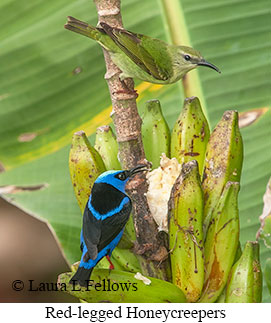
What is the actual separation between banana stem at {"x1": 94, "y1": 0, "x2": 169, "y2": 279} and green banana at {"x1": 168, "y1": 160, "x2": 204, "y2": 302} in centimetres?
4

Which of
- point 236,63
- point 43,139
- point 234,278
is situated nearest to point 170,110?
point 236,63

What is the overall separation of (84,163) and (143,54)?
21cm

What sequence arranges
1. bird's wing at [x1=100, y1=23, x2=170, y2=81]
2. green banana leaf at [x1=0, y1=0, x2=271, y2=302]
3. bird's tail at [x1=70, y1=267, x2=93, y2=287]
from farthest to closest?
green banana leaf at [x1=0, y1=0, x2=271, y2=302] < bird's wing at [x1=100, y1=23, x2=170, y2=81] < bird's tail at [x1=70, y1=267, x2=93, y2=287]

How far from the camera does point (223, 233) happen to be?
67 centimetres

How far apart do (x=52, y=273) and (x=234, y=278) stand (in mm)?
388

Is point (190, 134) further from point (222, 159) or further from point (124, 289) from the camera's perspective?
point (124, 289)

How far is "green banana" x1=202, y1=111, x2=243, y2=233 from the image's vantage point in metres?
0.69

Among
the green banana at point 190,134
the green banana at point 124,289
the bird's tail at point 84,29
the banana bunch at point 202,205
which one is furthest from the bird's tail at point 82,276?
the bird's tail at point 84,29

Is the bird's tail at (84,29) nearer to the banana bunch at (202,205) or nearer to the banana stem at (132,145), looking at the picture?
the banana stem at (132,145)

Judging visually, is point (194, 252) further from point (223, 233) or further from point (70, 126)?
point (70, 126)

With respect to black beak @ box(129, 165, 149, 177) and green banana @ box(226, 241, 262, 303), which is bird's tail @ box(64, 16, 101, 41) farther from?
green banana @ box(226, 241, 262, 303)

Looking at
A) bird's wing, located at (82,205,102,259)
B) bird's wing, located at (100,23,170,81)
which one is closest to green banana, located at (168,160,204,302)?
bird's wing, located at (82,205,102,259)

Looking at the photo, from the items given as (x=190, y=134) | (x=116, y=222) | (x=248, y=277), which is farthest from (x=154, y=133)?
(x=248, y=277)

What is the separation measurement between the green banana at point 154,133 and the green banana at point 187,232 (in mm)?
147
